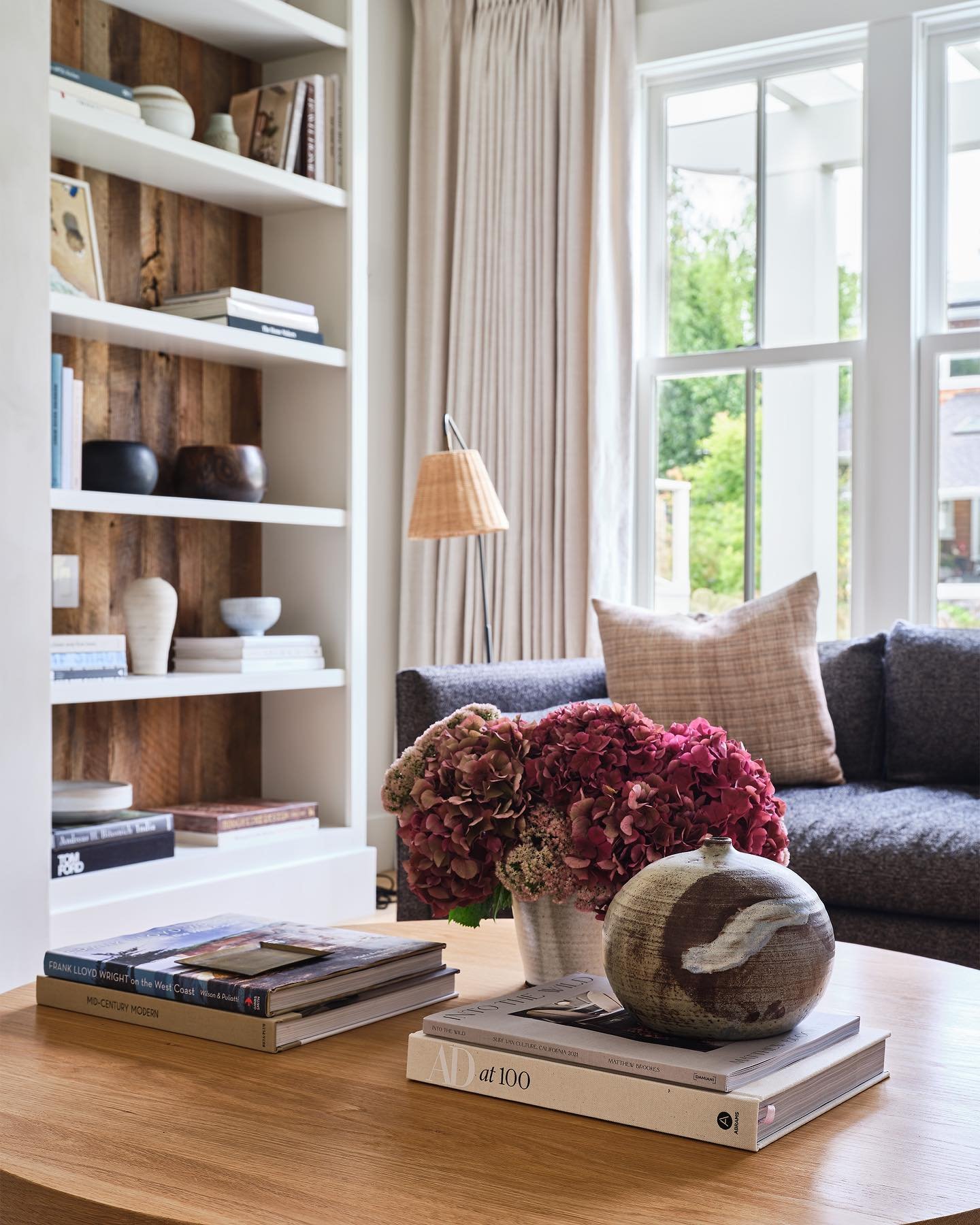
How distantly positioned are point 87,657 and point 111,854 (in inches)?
17.3

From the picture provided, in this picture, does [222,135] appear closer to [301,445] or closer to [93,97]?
[93,97]

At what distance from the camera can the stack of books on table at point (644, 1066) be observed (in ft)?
3.20

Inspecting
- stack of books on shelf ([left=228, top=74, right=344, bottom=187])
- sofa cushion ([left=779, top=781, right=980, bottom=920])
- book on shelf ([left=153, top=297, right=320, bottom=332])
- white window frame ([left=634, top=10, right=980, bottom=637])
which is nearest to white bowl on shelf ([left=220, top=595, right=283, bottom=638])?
book on shelf ([left=153, top=297, right=320, bottom=332])

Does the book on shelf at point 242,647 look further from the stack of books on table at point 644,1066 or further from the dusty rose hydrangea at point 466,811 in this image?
the stack of books on table at point 644,1066

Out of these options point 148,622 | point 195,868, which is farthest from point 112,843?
point 148,622

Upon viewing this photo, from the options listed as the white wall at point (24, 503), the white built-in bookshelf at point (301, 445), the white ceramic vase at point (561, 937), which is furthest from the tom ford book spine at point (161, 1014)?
the white built-in bookshelf at point (301, 445)

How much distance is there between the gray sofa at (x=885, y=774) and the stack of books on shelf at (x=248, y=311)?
1110 millimetres

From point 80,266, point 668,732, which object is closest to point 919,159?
point 80,266

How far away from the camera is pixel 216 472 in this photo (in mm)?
3418

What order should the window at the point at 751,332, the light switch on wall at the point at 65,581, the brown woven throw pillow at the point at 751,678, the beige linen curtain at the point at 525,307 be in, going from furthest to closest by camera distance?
the beige linen curtain at the point at 525,307 → the window at the point at 751,332 → the light switch on wall at the point at 65,581 → the brown woven throw pillow at the point at 751,678

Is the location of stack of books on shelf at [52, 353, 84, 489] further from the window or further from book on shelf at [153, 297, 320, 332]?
the window

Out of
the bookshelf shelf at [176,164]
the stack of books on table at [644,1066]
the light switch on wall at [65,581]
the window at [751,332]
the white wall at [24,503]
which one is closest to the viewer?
the stack of books on table at [644,1066]

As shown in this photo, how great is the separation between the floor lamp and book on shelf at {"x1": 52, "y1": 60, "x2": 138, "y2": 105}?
41.7 inches

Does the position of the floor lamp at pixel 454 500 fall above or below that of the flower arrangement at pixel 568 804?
above
